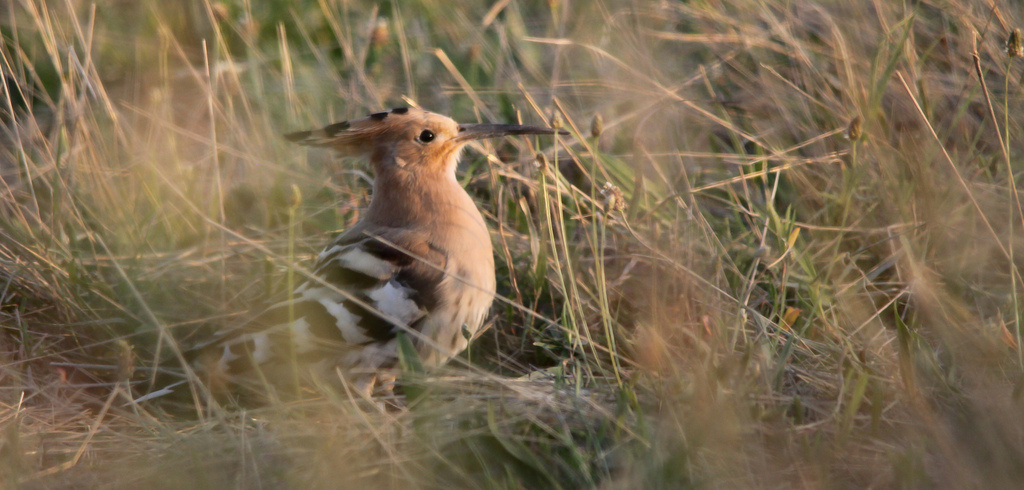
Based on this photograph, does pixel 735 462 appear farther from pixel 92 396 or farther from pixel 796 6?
pixel 796 6

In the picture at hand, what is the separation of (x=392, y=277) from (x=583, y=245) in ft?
1.94

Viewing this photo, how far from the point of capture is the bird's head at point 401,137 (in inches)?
99.2

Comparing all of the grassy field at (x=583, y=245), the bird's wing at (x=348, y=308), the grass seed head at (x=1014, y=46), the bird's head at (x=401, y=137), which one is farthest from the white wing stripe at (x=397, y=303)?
the grass seed head at (x=1014, y=46)

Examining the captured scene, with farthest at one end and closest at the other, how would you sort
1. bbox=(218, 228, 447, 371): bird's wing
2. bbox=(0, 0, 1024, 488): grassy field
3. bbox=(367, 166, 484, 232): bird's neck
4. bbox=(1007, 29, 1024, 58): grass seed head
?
bbox=(367, 166, 484, 232): bird's neck, bbox=(218, 228, 447, 371): bird's wing, bbox=(1007, 29, 1024, 58): grass seed head, bbox=(0, 0, 1024, 488): grassy field

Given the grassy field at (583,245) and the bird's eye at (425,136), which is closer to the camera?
the grassy field at (583,245)

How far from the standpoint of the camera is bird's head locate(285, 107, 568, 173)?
2.52m

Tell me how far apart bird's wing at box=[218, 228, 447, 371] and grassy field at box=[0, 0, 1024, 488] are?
0.14 m

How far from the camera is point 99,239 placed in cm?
249

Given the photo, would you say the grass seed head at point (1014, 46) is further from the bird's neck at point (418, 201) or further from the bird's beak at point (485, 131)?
the bird's neck at point (418, 201)

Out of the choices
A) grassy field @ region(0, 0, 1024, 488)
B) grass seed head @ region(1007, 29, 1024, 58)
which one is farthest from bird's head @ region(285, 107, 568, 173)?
grass seed head @ region(1007, 29, 1024, 58)

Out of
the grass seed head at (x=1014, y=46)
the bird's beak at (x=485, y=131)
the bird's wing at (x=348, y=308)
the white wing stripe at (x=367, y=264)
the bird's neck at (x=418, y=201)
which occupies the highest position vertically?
the grass seed head at (x=1014, y=46)

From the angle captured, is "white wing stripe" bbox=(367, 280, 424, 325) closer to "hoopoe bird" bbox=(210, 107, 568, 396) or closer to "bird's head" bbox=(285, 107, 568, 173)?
"hoopoe bird" bbox=(210, 107, 568, 396)

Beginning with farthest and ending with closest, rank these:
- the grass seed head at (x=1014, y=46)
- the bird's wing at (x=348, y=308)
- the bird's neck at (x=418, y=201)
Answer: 1. the bird's neck at (x=418, y=201)
2. the bird's wing at (x=348, y=308)
3. the grass seed head at (x=1014, y=46)

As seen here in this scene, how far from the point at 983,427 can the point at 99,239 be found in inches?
84.9
